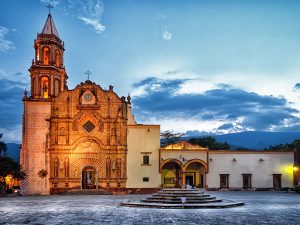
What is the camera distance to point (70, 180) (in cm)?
4634

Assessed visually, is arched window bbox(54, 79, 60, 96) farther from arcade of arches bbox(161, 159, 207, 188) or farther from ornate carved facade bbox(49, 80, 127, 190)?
arcade of arches bbox(161, 159, 207, 188)

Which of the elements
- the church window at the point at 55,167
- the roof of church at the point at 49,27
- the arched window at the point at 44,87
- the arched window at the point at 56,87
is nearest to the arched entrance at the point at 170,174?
the church window at the point at 55,167

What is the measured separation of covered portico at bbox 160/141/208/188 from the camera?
164 feet

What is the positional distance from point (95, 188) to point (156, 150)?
7.62 metres

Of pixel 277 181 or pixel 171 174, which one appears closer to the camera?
pixel 277 181

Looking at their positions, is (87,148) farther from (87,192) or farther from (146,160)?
(146,160)

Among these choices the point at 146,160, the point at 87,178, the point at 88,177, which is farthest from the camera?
the point at 146,160

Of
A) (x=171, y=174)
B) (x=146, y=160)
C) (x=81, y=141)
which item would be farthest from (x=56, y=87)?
(x=171, y=174)

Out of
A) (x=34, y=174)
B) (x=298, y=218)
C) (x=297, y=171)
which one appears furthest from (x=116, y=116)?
(x=298, y=218)

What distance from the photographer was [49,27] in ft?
164

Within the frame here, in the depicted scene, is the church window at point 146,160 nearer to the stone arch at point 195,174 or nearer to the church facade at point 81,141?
the church facade at point 81,141

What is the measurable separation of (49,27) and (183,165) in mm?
21054

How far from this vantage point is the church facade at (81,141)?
46.6 m

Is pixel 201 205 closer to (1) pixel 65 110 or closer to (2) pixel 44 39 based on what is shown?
(1) pixel 65 110
